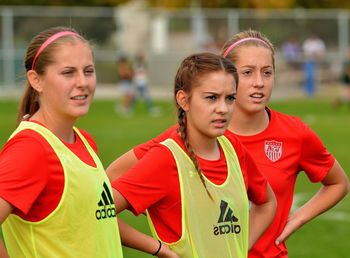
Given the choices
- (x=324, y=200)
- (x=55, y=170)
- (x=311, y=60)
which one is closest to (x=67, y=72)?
(x=55, y=170)

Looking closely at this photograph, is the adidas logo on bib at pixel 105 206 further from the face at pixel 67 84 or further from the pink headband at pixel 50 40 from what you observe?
the pink headband at pixel 50 40

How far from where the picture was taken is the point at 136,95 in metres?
30.7

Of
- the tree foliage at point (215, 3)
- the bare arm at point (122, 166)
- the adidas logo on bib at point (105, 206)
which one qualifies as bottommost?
the adidas logo on bib at point (105, 206)

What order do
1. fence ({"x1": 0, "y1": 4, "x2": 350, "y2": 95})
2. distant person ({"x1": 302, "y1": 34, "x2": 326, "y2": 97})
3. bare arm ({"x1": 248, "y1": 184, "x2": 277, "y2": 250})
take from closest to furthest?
bare arm ({"x1": 248, "y1": 184, "x2": 277, "y2": 250}) < fence ({"x1": 0, "y1": 4, "x2": 350, "y2": 95}) < distant person ({"x1": 302, "y1": 34, "x2": 326, "y2": 97})

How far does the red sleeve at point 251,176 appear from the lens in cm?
493

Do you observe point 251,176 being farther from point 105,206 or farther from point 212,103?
point 105,206

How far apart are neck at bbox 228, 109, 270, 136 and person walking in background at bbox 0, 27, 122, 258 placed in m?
1.22

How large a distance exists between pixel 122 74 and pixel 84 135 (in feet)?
82.5

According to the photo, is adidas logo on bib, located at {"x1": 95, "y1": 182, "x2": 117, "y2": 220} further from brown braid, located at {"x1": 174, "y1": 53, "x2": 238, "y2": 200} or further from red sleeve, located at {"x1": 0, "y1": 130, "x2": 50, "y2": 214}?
brown braid, located at {"x1": 174, "y1": 53, "x2": 238, "y2": 200}

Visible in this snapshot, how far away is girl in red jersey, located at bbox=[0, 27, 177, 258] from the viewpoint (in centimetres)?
405

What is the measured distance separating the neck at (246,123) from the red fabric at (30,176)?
157 cm

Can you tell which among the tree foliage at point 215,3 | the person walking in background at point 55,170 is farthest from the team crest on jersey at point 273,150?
the tree foliage at point 215,3

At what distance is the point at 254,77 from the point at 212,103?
0.77 meters

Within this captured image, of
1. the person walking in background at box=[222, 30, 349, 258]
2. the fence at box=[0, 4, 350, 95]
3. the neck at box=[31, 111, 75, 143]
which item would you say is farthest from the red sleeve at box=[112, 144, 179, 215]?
the fence at box=[0, 4, 350, 95]
